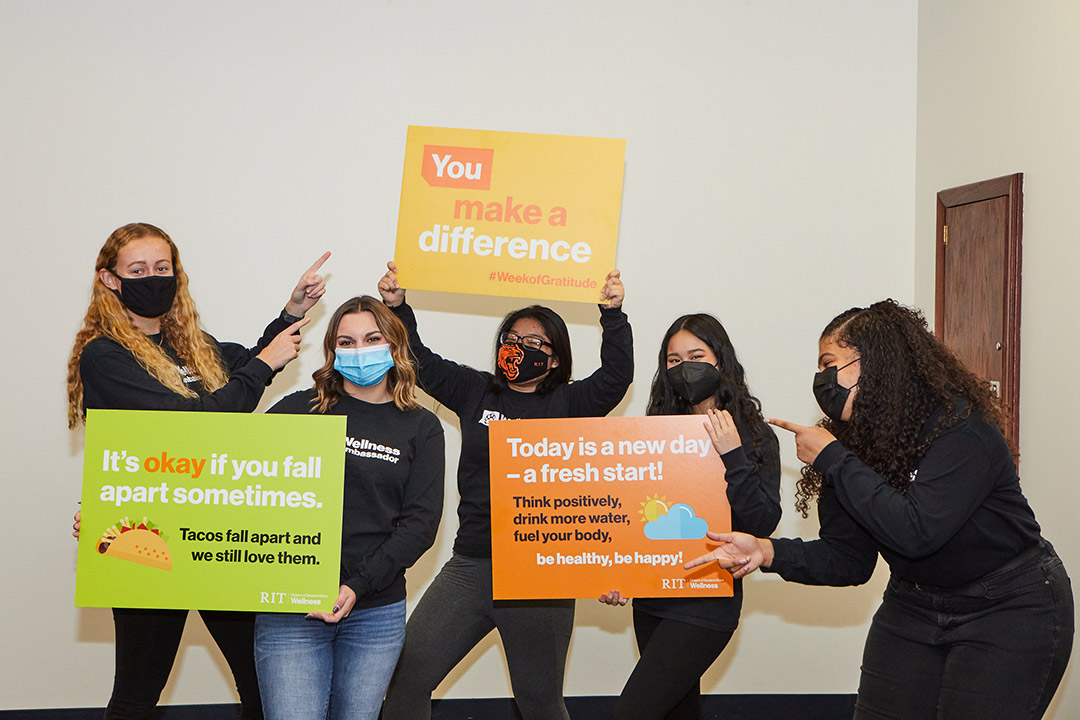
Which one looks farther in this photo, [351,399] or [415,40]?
[415,40]

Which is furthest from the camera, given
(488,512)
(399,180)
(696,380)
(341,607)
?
(399,180)

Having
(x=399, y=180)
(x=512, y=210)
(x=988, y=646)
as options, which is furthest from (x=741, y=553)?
(x=399, y=180)

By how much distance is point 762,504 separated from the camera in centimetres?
255

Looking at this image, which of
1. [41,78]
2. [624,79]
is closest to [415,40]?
[624,79]

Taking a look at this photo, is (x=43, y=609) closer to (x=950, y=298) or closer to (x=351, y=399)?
(x=351, y=399)

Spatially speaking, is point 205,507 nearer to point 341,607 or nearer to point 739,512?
point 341,607

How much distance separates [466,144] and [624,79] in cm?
148

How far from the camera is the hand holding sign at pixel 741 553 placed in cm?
248

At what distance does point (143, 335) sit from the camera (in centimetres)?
265

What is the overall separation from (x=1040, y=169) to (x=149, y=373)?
318 centimetres

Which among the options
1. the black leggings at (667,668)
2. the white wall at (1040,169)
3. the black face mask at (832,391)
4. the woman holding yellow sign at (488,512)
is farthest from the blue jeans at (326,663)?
the white wall at (1040,169)

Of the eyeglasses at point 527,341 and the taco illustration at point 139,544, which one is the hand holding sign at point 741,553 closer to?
the eyeglasses at point 527,341

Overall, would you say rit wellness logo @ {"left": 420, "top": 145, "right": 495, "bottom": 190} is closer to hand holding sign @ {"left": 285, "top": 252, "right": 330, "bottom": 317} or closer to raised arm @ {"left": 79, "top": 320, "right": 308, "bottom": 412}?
hand holding sign @ {"left": 285, "top": 252, "right": 330, "bottom": 317}

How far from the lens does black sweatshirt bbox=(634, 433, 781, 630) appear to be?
2516 mm
